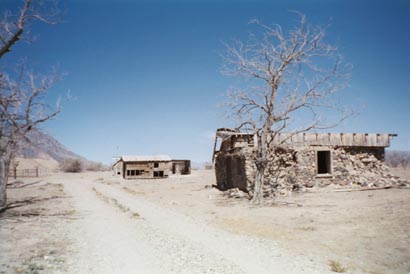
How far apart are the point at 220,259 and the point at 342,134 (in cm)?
1802

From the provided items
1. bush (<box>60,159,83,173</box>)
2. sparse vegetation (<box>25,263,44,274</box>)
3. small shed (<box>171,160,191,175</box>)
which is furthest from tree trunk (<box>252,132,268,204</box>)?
bush (<box>60,159,83,173</box>)

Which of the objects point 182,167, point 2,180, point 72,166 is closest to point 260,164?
point 2,180

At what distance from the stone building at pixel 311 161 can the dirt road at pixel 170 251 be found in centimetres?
983

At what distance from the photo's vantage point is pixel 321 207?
46.3 ft

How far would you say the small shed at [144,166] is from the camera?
47719 millimetres

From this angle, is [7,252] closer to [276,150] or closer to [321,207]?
[321,207]

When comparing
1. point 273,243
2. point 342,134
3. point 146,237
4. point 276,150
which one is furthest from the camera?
point 342,134

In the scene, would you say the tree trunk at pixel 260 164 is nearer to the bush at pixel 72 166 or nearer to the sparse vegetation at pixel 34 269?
the sparse vegetation at pixel 34 269

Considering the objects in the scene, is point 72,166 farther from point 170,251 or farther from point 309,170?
point 170,251

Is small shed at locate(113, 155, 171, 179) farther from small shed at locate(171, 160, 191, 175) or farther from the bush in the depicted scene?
the bush

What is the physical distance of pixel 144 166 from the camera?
160ft

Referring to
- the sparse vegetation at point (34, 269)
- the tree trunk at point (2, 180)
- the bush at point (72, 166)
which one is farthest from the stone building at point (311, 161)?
the bush at point (72, 166)

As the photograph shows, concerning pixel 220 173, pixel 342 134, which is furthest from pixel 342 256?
pixel 220 173

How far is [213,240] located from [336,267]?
3.41 metres
